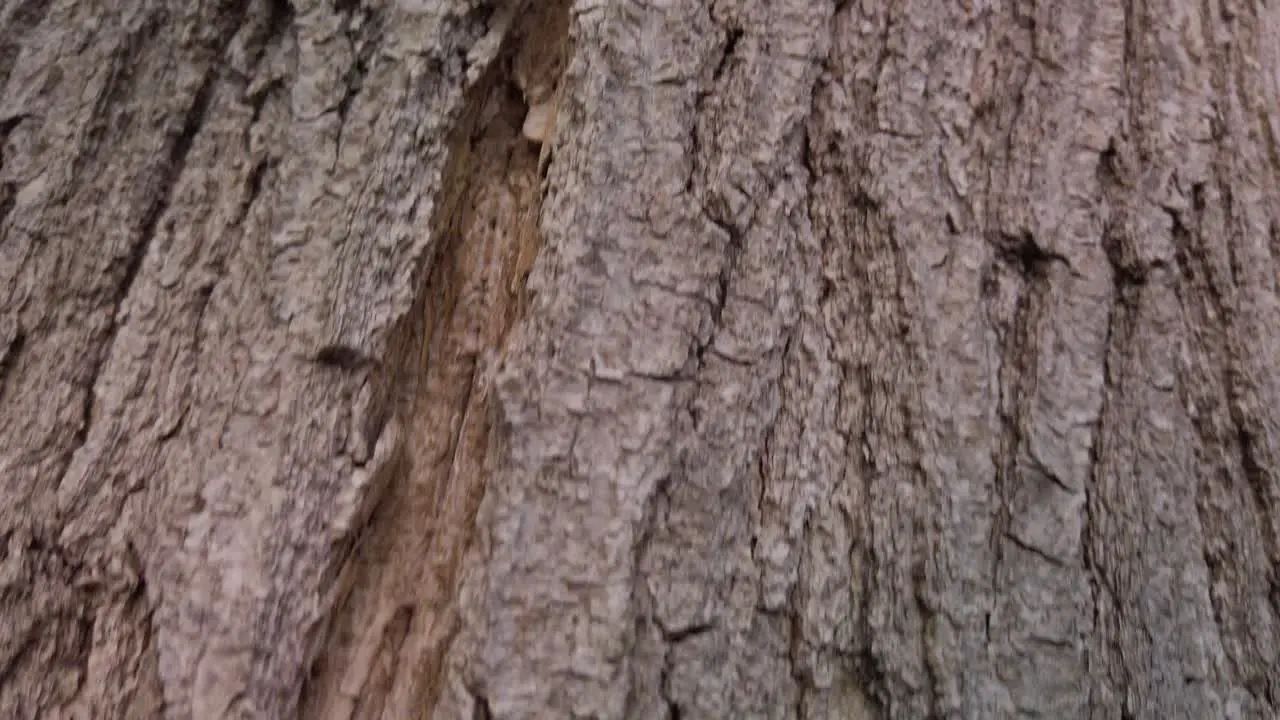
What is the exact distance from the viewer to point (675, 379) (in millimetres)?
726

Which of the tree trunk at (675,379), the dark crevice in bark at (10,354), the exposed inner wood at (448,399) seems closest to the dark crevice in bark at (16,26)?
the tree trunk at (675,379)

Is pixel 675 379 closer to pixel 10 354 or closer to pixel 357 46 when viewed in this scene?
pixel 357 46

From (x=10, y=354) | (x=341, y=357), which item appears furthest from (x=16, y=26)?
(x=341, y=357)

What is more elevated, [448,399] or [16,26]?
[16,26]

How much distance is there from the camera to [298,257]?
0.80 m

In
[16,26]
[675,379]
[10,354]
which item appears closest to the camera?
[675,379]

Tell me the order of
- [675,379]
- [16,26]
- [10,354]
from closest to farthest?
[675,379]
[10,354]
[16,26]

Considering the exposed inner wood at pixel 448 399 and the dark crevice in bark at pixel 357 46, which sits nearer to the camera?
the exposed inner wood at pixel 448 399

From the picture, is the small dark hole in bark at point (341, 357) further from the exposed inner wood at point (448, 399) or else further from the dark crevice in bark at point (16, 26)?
the dark crevice in bark at point (16, 26)

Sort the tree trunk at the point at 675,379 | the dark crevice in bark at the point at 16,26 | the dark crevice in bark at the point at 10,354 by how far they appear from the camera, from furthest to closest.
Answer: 1. the dark crevice in bark at the point at 16,26
2. the dark crevice in bark at the point at 10,354
3. the tree trunk at the point at 675,379

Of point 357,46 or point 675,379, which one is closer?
point 675,379

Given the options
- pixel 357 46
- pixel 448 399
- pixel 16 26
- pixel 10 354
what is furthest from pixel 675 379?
pixel 16 26

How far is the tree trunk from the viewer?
693 millimetres

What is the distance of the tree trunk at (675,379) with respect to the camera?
2.27 ft
